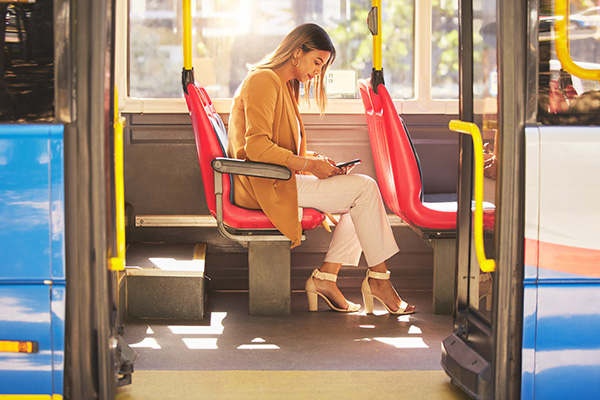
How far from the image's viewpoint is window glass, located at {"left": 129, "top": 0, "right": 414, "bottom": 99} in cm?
421

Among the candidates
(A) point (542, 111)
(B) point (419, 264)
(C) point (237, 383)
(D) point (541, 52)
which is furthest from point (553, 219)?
(B) point (419, 264)

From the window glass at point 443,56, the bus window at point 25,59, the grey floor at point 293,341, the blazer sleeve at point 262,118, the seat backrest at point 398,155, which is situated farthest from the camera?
the window glass at point 443,56

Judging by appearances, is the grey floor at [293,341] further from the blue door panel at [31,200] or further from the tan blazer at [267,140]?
the blue door panel at [31,200]

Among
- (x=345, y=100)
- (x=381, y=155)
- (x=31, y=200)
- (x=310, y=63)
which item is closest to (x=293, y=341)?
(x=381, y=155)

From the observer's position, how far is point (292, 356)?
297cm

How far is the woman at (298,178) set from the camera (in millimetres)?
3439

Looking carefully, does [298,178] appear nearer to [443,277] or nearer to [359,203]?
[359,203]

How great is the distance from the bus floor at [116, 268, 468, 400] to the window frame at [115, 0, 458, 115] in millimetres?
1125

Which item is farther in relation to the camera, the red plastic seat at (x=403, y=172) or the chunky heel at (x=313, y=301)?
the chunky heel at (x=313, y=301)

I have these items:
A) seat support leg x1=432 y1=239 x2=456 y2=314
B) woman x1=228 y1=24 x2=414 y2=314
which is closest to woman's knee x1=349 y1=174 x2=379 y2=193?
woman x1=228 y1=24 x2=414 y2=314

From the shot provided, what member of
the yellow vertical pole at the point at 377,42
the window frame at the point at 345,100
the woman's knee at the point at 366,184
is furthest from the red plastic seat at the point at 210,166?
the yellow vertical pole at the point at 377,42

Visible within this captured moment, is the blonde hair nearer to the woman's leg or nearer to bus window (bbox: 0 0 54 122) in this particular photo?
the woman's leg

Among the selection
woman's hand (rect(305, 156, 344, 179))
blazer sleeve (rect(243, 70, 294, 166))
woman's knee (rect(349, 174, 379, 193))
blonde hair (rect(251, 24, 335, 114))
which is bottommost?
woman's knee (rect(349, 174, 379, 193))

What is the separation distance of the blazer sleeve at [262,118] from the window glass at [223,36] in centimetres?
79
